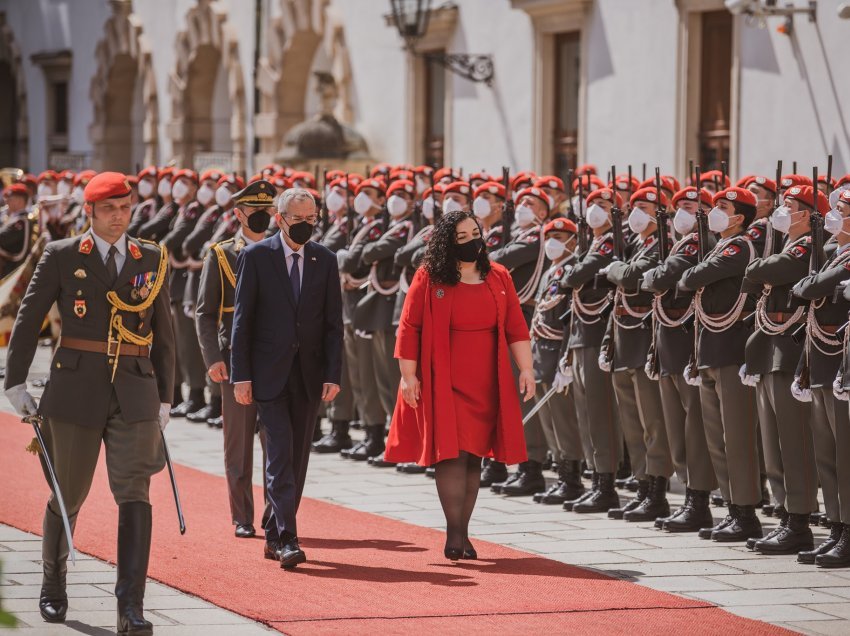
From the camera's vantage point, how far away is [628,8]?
17.7 meters

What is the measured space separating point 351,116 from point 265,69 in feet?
9.50

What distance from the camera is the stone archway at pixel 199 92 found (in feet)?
93.0

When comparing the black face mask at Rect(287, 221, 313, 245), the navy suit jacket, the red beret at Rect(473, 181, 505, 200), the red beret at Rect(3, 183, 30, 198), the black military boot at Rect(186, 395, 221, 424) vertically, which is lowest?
the black military boot at Rect(186, 395, 221, 424)

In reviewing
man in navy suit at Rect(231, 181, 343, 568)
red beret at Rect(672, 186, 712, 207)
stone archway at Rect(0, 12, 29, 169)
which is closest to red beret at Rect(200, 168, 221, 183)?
red beret at Rect(672, 186, 712, 207)

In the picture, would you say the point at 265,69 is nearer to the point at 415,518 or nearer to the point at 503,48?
the point at 503,48

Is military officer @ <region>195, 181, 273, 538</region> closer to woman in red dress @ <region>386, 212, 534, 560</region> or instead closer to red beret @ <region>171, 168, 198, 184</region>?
woman in red dress @ <region>386, 212, 534, 560</region>

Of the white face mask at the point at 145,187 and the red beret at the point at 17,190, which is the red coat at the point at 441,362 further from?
the red beret at the point at 17,190

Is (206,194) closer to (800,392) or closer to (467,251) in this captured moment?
(467,251)

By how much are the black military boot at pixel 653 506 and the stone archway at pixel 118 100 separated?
887 inches

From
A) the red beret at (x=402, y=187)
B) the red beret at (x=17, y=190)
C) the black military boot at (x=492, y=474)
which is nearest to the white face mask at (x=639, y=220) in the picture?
the black military boot at (x=492, y=474)

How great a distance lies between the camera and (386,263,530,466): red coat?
8.63 metres

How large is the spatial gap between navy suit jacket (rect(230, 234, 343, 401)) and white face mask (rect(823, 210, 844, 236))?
238cm

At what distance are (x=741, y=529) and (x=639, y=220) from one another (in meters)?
1.86

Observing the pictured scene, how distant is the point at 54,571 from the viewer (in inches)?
288
